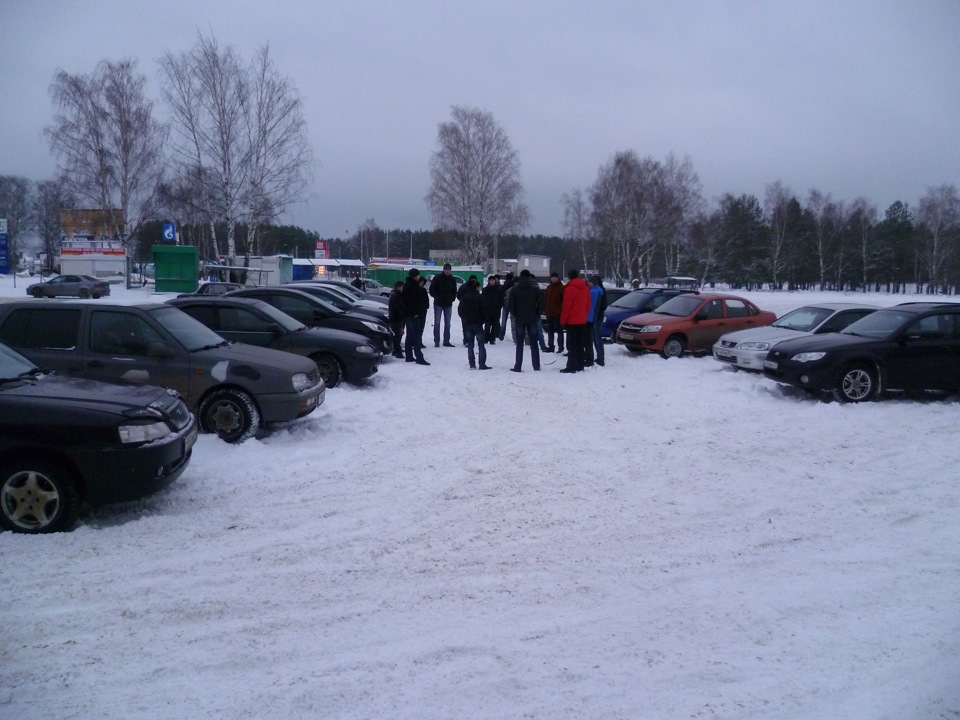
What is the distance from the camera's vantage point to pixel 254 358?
26.7 ft

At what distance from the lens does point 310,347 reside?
10.8 m

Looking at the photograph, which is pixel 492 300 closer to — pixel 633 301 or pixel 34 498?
pixel 633 301

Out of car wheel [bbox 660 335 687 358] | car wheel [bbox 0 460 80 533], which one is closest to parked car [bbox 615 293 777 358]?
car wheel [bbox 660 335 687 358]

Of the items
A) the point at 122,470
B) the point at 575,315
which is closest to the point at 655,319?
the point at 575,315

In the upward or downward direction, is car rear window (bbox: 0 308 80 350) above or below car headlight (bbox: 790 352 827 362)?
above

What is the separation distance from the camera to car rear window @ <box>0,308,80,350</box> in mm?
7598

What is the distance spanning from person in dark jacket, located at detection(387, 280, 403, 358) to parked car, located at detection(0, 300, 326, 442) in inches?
236

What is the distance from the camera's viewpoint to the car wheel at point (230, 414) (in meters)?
7.89

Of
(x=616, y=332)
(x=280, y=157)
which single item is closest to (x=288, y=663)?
(x=616, y=332)

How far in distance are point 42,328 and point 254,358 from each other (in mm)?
2285

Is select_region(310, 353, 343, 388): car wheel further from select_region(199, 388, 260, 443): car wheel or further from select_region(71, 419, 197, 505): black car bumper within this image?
select_region(71, 419, 197, 505): black car bumper

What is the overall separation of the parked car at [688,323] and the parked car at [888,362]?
4980 millimetres

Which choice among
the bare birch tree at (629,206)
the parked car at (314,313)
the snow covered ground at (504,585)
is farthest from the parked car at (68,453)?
the bare birch tree at (629,206)

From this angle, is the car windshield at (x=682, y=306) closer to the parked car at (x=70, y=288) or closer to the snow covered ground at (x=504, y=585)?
the snow covered ground at (x=504, y=585)
